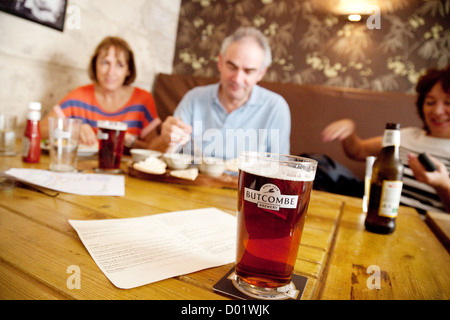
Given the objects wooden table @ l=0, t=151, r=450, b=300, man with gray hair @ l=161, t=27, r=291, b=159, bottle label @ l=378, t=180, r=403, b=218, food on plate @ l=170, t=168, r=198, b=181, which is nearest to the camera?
wooden table @ l=0, t=151, r=450, b=300

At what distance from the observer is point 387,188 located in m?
0.77

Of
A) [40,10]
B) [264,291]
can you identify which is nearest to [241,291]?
[264,291]

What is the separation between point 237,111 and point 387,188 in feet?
5.31

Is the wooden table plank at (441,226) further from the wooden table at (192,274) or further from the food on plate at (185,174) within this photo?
the food on plate at (185,174)

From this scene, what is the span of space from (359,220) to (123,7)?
8.72 feet

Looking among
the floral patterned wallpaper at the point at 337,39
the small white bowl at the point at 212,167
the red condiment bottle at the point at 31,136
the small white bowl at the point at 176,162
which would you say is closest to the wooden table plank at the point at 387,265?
the small white bowl at the point at 212,167

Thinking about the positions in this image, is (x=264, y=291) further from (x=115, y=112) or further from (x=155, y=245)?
(x=115, y=112)

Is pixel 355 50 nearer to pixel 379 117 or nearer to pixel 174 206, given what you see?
pixel 379 117

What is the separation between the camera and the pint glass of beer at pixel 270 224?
399 mm

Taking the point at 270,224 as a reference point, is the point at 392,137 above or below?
above

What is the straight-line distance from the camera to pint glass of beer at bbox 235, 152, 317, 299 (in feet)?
1.31

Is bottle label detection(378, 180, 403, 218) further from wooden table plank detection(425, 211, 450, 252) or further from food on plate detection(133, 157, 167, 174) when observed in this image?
food on plate detection(133, 157, 167, 174)

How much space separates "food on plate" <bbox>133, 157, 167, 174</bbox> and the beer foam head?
2.23 ft

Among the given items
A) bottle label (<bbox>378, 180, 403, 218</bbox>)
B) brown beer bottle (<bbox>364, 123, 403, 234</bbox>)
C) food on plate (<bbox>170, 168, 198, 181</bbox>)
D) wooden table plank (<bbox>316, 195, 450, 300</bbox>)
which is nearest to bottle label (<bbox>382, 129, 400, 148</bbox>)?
brown beer bottle (<bbox>364, 123, 403, 234</bbox>)
